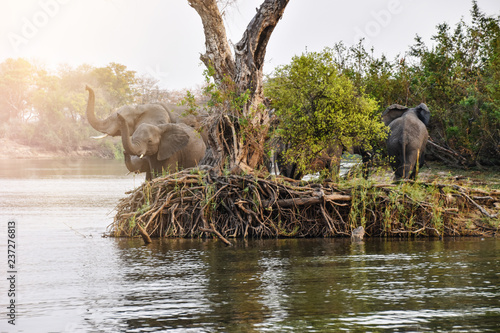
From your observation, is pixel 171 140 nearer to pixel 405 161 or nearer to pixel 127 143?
pixel 127 143

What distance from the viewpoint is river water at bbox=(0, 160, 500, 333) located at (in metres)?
6.51

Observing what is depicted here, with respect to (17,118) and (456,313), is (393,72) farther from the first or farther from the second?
(17,118)

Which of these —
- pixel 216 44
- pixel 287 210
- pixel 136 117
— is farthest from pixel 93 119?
pixel 287 210

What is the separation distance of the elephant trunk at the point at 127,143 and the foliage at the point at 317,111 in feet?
12.7

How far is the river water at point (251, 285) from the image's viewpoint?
6.51 m

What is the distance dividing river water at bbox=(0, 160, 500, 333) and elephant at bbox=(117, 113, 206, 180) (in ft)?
14.6

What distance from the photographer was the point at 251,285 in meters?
8.07

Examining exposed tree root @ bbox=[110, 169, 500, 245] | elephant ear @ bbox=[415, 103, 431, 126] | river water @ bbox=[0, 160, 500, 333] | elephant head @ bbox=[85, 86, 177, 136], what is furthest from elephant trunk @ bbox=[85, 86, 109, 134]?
elephant ear @ bbox=[415, 103, 431, 126]

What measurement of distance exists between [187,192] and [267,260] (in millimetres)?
2971

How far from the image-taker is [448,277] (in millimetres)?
8586

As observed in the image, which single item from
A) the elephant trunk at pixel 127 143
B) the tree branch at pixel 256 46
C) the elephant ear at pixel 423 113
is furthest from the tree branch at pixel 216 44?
the elephant ear at pixel 423 113

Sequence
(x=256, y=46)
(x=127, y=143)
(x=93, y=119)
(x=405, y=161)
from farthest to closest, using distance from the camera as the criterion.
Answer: (x=93, y=119), (x=127, y=143), (x=405, y=161), (x=256, y=46)

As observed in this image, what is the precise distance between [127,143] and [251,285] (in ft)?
28.4

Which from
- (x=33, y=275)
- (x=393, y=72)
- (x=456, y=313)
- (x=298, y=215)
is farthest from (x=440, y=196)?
(x=393, y=72)
